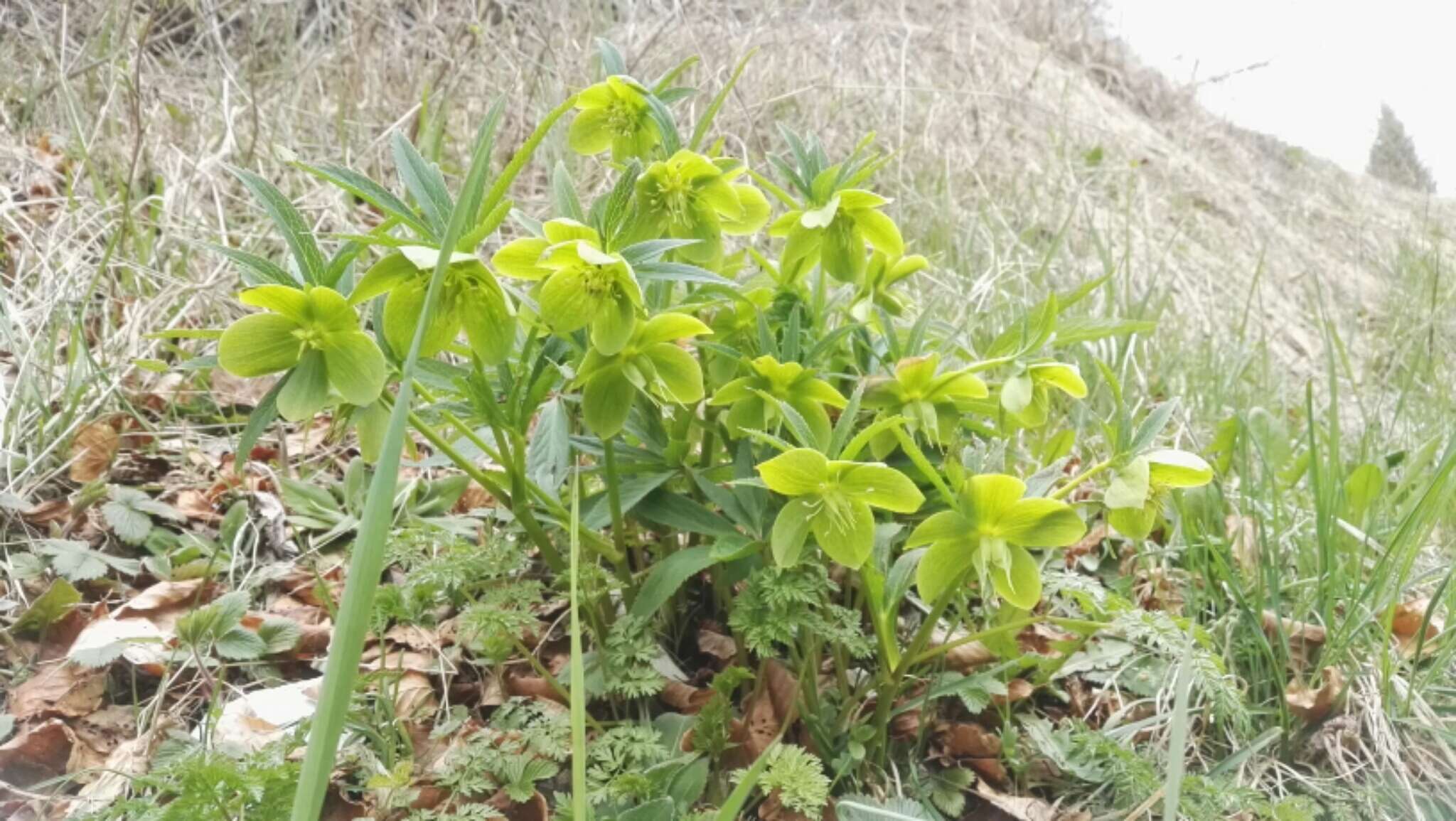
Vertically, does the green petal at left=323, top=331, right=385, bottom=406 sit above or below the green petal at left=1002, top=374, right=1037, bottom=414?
below

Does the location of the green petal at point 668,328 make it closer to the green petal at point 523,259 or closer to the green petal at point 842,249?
the green petal at point 523,259

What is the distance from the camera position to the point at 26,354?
1543 mm

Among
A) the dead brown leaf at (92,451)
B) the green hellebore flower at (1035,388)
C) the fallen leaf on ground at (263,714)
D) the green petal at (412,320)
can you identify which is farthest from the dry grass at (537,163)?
the green hellebore flower at (1035,388)

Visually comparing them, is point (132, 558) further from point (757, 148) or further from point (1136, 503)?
point (757, 148)

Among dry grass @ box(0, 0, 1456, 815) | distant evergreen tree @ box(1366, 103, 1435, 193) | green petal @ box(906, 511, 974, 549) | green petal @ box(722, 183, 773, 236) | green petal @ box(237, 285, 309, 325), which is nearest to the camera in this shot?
green petal @ box(237, 285, 309, 325)

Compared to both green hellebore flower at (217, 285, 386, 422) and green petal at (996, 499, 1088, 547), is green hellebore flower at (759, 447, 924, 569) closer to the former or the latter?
green petal at (996, 499, 1088, 547)

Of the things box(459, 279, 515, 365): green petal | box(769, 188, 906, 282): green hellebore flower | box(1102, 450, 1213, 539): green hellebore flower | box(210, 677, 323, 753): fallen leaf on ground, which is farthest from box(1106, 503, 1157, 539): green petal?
box(210, 677, 323, 753): fallen leaf on ground

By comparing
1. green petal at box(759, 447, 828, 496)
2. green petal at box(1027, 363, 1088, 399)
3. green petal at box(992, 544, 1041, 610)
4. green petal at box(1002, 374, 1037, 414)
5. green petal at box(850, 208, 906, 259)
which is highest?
green petal at box(850, 208, 906, 259)

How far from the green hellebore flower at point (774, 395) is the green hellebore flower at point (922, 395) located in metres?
0.05

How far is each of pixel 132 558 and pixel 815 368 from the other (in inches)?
38.0

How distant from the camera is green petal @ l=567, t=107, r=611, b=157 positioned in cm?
102

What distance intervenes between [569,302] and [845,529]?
0.28 meters

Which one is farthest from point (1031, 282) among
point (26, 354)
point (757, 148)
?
point (26, 354)

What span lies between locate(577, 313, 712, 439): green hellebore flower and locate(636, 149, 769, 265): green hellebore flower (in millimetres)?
95
